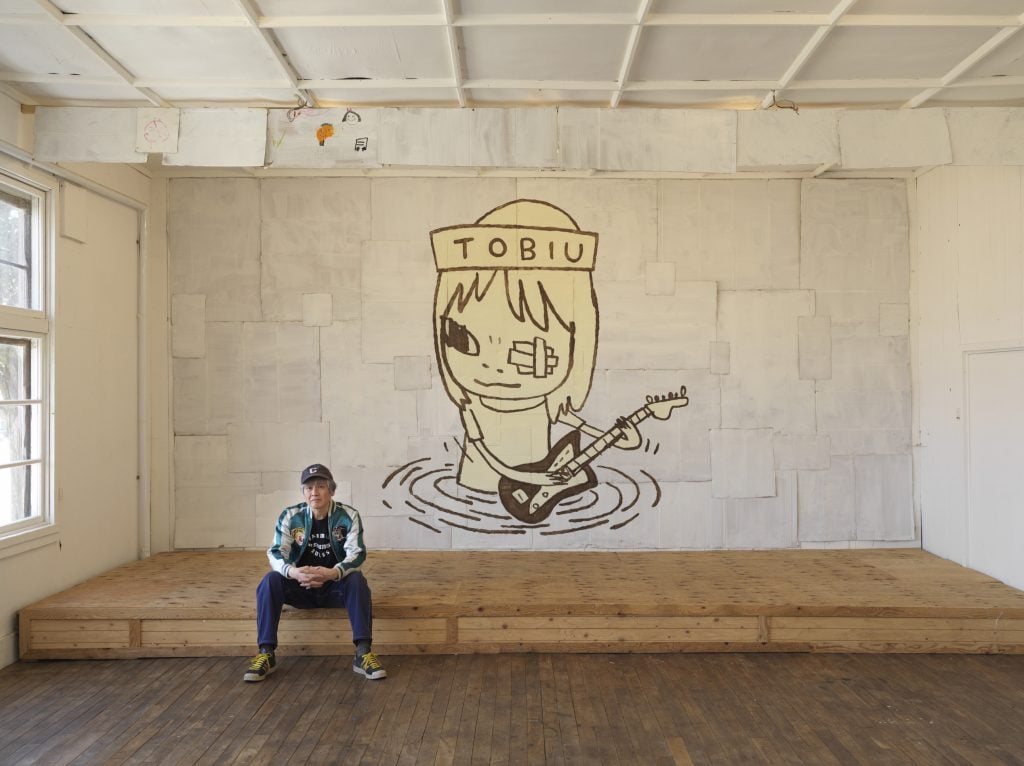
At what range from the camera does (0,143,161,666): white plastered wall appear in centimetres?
455

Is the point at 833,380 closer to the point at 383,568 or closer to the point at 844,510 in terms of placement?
the point at 844,510

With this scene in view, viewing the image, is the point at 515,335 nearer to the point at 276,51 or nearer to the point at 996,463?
the point at 276,51

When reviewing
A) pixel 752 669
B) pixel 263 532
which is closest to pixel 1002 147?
pixel 752 669

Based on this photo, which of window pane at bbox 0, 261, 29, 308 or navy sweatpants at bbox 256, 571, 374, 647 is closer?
navy sweatpants at bbox 256, 571, 374, 647

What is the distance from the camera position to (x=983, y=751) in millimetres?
3199

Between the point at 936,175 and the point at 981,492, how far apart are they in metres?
2.24

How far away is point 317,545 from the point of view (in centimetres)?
427

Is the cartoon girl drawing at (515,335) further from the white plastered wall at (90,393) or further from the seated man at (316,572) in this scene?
the white plastered wall at (90,393)

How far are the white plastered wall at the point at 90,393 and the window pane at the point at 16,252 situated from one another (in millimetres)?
147

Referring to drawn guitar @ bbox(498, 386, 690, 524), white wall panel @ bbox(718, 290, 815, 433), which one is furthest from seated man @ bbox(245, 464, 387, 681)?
white wall panel @ bbox(718, 290, 815, 433)

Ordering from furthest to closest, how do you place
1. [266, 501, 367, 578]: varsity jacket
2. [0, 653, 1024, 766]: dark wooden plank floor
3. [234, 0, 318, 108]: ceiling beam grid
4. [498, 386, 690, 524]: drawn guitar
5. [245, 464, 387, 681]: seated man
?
[498, 386, 690, 524]: drawn guitar → [266, 501, 367, 578]: varsity jacket → [245, 464, 387, 681]: seated man → [234, 0, 318, 108]: ceiling beam grid → [0, 653, 1024, 766]: dark wooden plank floor

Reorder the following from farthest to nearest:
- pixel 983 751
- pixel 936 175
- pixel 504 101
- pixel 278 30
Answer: pixel 936 175 → pixel 504 101 → pixel 278 30 → pixel 983 751

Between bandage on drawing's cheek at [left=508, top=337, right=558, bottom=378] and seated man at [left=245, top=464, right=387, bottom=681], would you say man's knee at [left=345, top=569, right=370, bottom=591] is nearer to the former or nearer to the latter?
seated man at [left=245, top=464, right=387, bottom=681]

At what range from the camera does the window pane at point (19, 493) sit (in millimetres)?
4344
